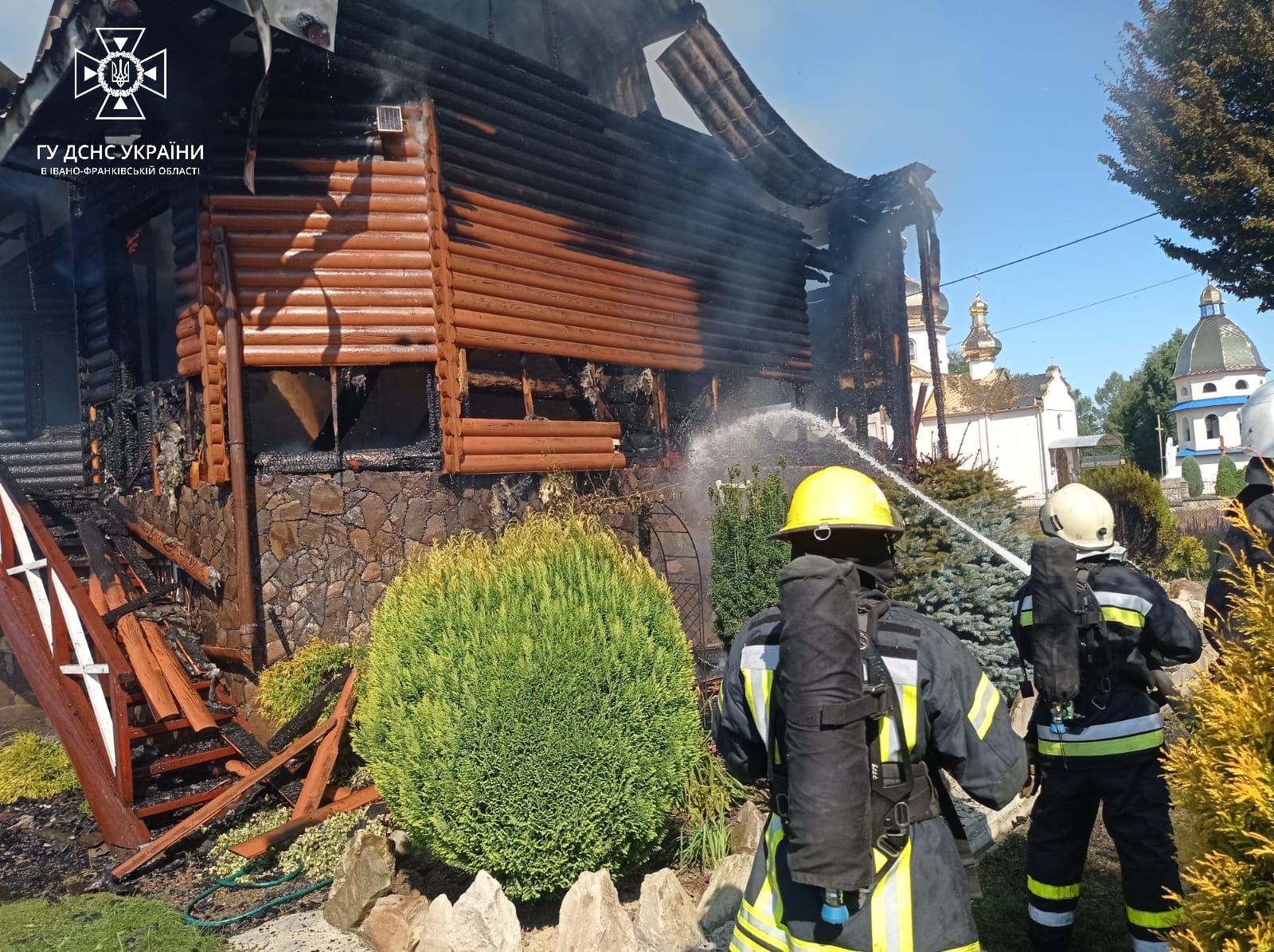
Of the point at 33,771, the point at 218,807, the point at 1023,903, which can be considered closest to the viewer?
the point at 1023,903

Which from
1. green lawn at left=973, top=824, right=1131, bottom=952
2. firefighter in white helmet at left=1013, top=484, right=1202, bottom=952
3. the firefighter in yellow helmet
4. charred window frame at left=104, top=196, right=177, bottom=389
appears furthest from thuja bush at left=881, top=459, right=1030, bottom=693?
charred window frame at left=104, top=196, right=177, bottom=389

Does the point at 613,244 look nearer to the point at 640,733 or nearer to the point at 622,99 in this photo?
the point at 622,99

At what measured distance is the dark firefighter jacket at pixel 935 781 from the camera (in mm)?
2383

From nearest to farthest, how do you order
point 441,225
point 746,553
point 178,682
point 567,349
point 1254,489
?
point 1254,489
point 746,553
point 178,682
point 441,225
point 567,349

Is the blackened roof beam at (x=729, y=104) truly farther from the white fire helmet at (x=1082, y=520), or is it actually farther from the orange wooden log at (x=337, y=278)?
the white fire helmet at (x=1082, y=520)

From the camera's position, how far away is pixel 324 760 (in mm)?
6285

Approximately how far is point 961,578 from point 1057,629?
2.73 meters

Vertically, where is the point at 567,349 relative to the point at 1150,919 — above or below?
above

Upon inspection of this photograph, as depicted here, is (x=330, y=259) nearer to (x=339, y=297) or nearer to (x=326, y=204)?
(x=339, y=297)

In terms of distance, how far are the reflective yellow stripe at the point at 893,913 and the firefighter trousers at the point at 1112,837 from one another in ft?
5.41

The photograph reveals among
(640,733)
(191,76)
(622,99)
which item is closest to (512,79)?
(191,76)

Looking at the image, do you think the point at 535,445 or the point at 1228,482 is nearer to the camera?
the point at 535,445

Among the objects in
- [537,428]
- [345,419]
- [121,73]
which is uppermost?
[121,73]

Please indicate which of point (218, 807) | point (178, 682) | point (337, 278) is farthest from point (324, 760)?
point (337, 278)
